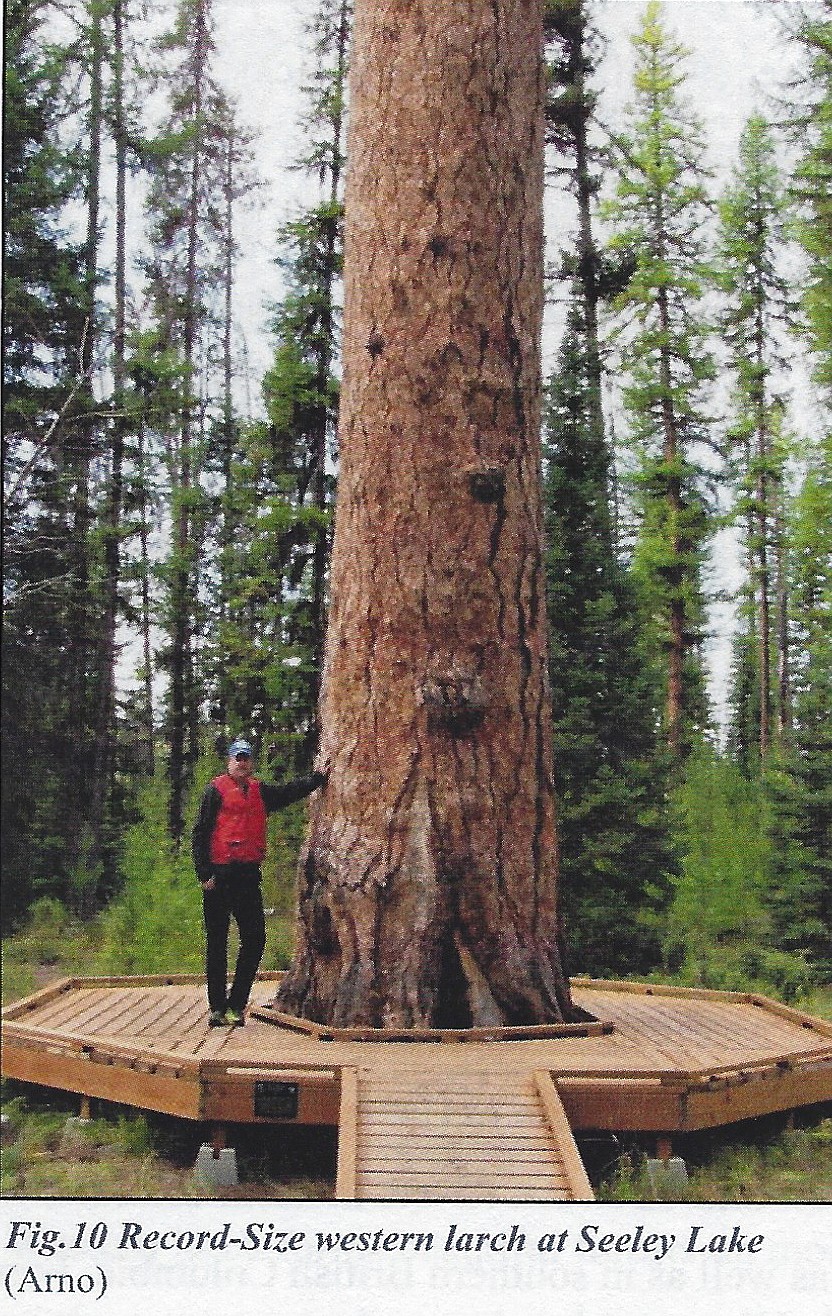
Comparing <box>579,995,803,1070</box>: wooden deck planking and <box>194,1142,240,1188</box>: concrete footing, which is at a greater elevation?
<box>579,995,803,1070</box>: wooden deck planking

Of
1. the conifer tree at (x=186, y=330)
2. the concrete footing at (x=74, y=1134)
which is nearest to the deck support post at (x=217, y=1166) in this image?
the concrete footing at (x=74, y=1134)

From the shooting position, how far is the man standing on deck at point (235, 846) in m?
5.05

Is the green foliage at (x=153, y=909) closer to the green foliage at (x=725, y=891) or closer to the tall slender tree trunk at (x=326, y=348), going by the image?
the tall slender tree trunk at (x=326, y=348)

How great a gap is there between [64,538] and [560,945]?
3618 millimetres

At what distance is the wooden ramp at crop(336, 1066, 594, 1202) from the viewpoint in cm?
347

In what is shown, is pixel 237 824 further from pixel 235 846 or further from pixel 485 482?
pixel 485 482

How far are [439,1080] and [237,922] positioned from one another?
55.3 inches

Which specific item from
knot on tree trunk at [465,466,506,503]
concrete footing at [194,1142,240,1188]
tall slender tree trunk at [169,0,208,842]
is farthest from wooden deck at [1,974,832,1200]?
knot on tree trunk at [465,466,506,503]

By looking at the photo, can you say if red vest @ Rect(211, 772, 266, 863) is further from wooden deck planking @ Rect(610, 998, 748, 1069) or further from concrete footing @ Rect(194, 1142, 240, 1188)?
wooden deck planking @ Rect(610, 998, 748, 1069)

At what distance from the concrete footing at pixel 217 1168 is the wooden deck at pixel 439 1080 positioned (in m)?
0.11

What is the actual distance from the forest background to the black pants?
64 cm

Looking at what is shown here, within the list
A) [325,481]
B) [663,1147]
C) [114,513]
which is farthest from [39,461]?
[663,1147]

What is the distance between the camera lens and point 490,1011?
4.82 metres

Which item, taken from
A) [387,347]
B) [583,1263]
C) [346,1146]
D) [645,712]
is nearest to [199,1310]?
[346,1146]
